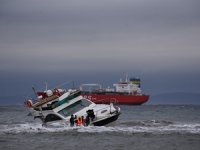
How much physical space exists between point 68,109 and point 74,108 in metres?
0.47

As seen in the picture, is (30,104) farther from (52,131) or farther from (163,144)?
(163,144)

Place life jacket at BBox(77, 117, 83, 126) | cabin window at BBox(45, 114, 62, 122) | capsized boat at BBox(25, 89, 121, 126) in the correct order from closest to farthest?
life jacket at BBox(77, 117, 83, 126) → capsized boat at BBox(25, 89, 121, 126) → cabin window at BBox(45, 114, 62, 122)

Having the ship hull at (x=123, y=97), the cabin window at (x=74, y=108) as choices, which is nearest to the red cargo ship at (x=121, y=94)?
the ship hull at (x=123, y=97)

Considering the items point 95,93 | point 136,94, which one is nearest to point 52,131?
point 95,93

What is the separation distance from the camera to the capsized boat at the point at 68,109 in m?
36.2

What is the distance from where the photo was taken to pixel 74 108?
37.2 metres

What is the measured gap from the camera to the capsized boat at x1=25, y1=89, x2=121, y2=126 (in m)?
36.2

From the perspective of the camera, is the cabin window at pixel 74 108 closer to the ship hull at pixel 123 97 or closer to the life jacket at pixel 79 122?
the life jacket at pixel 79 122

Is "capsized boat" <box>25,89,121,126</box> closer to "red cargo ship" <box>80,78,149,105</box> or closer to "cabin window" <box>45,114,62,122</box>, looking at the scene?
"cabin window" <box>45,114,62,122</box>

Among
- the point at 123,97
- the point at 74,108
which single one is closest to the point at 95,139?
the point at 74,108

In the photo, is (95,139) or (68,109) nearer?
(95,139)

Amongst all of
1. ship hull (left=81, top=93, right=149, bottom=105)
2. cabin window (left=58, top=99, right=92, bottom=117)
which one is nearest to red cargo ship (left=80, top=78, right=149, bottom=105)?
ship hull (left=81, top=93, right=149, bottom=105)

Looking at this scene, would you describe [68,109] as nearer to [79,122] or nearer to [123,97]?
[79,122]

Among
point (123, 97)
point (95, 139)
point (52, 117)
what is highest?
point (123, 97)
